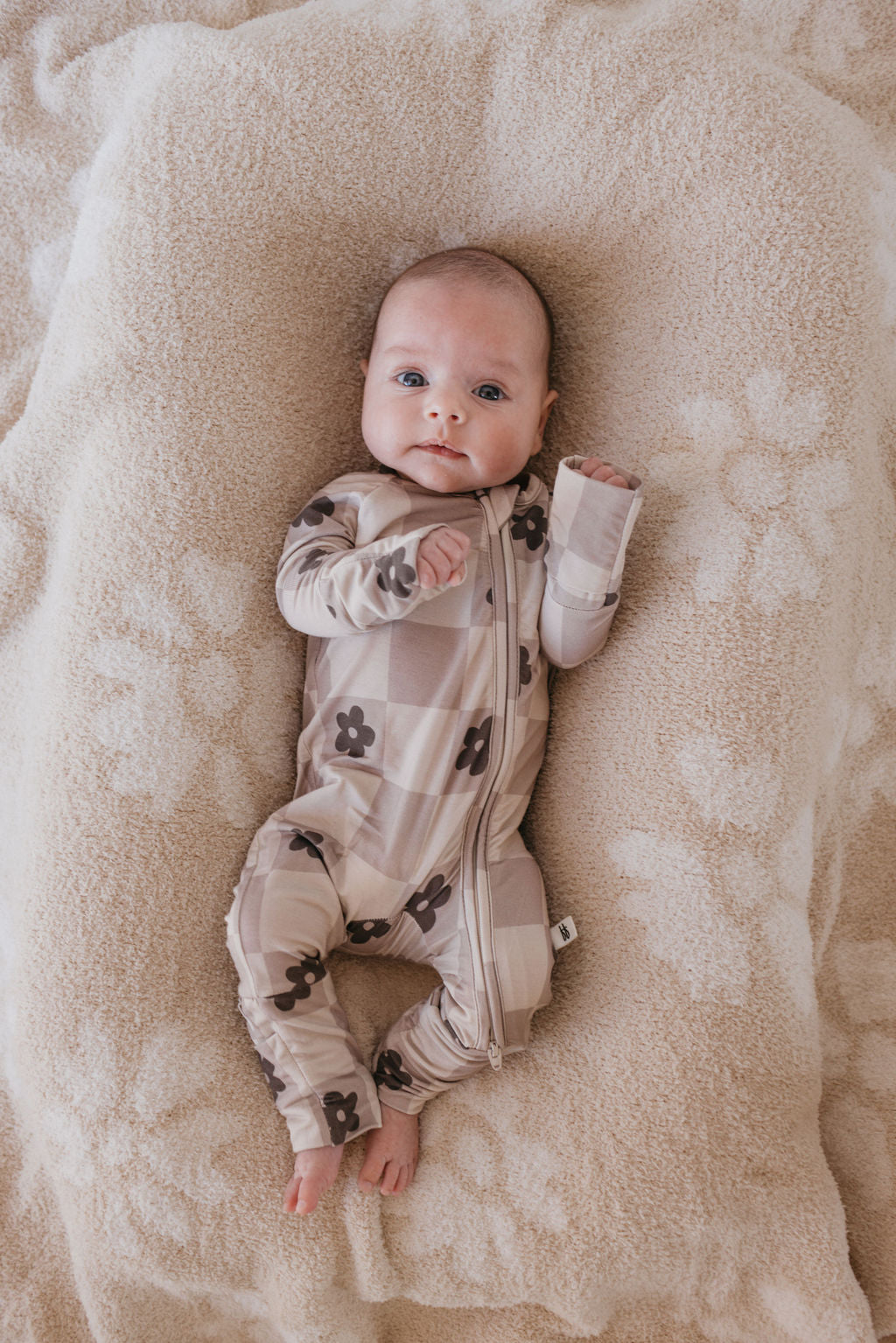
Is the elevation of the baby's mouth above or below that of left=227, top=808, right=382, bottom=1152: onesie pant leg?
above

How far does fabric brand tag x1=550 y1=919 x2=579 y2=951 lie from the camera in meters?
1.41

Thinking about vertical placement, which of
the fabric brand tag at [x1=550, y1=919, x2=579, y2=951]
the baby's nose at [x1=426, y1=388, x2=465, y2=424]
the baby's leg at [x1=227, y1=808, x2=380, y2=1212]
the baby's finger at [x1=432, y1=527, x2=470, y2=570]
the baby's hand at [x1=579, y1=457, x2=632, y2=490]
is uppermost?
the baby's nose at [x1=426, y1=388, x2=465, y2=424]

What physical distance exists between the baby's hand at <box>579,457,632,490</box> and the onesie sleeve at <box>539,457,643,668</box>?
1 cm

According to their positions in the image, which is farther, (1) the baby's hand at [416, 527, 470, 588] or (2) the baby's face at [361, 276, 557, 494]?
(2) the baby's face at [361, 276, 557, 494]

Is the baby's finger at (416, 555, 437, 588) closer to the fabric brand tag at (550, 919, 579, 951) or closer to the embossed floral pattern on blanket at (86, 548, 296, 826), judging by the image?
the embossed floral pattern on blanket at (86, 548, 296, 826)

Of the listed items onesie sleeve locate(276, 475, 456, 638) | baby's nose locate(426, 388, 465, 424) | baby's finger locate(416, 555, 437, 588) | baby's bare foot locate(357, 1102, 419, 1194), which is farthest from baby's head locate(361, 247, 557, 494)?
baby's bare foot locate(357, 1102, 419, 1194)

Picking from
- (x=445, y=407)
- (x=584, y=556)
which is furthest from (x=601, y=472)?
(x=445, y=407)

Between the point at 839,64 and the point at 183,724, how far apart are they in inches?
56.8

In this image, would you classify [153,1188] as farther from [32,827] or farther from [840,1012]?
[840,1012]

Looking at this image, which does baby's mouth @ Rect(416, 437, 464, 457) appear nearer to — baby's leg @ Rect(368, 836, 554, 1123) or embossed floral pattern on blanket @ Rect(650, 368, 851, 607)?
embossed floral pattern on blanket @ Rect(650, 368, 851, 607)

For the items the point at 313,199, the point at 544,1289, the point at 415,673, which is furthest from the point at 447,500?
the point at 544,1289

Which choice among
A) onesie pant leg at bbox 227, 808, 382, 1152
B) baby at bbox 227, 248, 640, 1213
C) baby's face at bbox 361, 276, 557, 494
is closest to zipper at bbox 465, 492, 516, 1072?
baby at bbox 227, 248, 640, 1213

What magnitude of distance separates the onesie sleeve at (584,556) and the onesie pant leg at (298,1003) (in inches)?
19.7

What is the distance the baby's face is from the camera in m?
1.37
